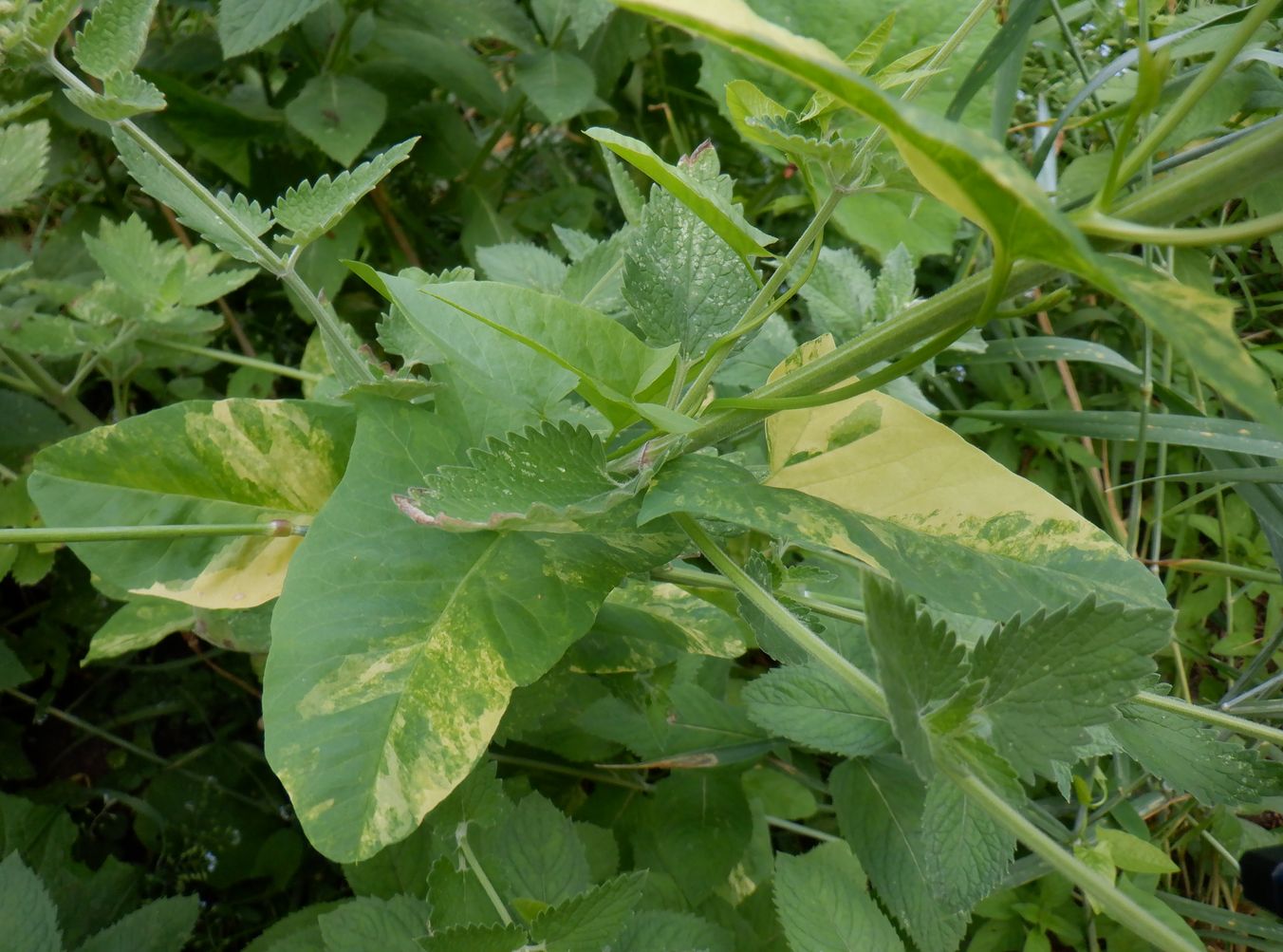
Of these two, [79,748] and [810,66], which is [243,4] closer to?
[810,66]

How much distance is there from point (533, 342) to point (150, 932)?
2.27ft

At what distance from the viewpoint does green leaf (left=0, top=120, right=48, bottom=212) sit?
0.75 m

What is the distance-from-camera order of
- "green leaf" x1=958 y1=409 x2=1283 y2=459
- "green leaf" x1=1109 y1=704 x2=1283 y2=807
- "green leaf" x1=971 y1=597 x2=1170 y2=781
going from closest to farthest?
1. "green leaf" x1=971 y1=597 x2=1170 y2=781
2. "green leaf" x1=1109 y1=704 x2=1283 y2=807
3. "green leaf" x1=958 y1=409 x2=1283 y2=459

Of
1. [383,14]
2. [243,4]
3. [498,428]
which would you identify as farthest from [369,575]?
[383,14]

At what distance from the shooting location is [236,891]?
1.04m

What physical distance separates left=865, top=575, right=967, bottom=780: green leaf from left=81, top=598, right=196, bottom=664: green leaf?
0.57m

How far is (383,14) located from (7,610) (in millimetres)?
888

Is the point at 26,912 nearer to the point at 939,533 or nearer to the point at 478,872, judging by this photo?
the point at 478,872

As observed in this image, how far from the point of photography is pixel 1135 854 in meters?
0.71

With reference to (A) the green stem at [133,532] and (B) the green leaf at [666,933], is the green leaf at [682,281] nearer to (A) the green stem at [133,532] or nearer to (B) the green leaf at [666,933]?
(A) the green stem at [133,532]

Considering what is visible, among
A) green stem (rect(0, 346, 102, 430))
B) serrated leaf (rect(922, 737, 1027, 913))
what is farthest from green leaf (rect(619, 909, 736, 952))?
green stem (rect(0, 346, 102, 430))

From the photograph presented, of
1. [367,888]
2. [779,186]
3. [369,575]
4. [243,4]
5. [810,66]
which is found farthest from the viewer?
[779,186]

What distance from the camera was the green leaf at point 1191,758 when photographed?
0.55 m

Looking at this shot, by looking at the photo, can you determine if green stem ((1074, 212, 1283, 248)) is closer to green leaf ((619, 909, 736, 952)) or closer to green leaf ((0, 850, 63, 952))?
green leaf ((619, 909, 736, 952))
